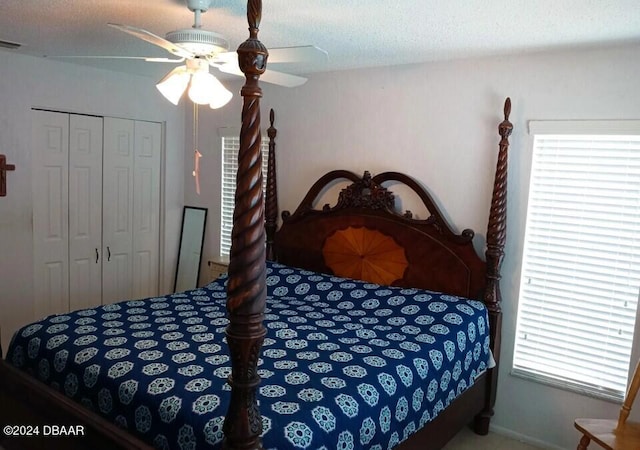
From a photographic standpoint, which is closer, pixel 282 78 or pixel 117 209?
pixel 282 78

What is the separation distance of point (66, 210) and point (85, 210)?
0.16 m

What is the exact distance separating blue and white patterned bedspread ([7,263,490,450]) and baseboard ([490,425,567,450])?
0.57 meters

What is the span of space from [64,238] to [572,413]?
384 centimetres

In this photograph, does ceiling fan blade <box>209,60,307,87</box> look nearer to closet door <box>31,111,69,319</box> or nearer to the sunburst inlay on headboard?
the sunburst inlay on headboard

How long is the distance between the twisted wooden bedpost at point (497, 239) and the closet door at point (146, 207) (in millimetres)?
3061

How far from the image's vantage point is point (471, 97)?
3.38 m

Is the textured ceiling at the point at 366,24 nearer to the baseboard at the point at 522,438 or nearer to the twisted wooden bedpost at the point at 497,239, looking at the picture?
the twisted wooden bedpost at the point at 497,239

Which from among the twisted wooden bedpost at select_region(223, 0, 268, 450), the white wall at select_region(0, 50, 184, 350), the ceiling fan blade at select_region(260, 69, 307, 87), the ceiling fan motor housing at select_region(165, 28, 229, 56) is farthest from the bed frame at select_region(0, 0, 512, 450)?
the white wall at select_region(0, 50, 184, 350)

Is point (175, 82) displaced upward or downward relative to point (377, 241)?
upward

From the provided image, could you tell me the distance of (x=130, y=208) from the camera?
184 inches

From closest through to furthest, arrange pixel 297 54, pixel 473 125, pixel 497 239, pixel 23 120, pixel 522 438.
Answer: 1. pixel 297 54
2. pixel 497 239
3. pixel 522 438
4. pixel 473 125
5. pixel 23 120

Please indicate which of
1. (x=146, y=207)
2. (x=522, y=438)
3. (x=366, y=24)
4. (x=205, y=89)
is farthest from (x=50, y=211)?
(x=522, y=438)

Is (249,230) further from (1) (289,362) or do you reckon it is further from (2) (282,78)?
(2) (282,78)

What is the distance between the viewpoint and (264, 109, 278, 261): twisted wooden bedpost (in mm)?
4191
